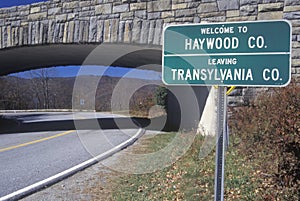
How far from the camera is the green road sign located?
7.23 feet

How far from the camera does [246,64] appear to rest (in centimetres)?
225

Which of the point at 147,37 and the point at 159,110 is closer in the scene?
the point at 147,37

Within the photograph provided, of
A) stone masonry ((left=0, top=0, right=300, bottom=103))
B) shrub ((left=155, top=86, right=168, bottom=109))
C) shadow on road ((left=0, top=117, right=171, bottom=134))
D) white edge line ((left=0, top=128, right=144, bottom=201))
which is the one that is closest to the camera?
white edge line ((left=0, top=128, right=144, bottom=201))

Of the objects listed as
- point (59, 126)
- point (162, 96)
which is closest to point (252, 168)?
point (59, 126)

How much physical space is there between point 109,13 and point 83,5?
951mm

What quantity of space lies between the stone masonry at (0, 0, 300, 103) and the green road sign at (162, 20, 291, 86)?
477cm

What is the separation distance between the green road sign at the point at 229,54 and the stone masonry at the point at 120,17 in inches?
188

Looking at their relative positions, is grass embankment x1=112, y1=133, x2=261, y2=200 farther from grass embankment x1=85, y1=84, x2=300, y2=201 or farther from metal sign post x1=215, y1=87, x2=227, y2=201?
metal sign post x1=215, y1=87, x2=227, y2=201

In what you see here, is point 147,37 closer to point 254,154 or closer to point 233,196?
point 254,154

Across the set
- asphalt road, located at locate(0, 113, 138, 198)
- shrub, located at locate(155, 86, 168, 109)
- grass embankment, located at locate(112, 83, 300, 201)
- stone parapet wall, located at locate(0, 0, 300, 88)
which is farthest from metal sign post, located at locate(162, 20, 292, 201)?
shrub, located at locate(155, 86, 168, 109)

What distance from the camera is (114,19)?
8.45 meters

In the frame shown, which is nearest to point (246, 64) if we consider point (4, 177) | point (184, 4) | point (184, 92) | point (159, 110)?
point (4, 177)

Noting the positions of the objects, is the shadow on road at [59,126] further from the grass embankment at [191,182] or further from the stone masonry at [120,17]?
the grass embankment at [191,182]

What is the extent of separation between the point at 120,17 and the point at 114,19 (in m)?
0.19
